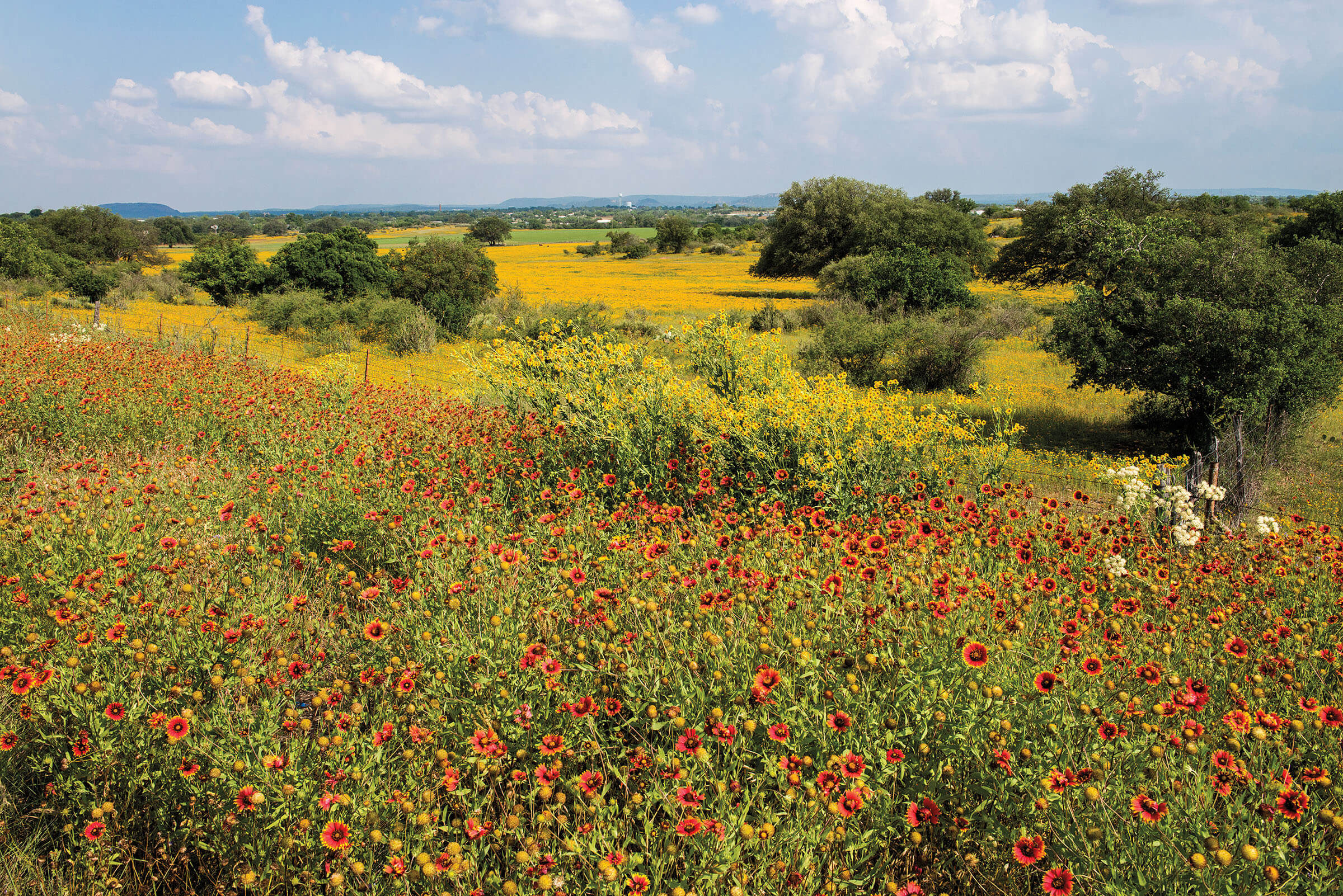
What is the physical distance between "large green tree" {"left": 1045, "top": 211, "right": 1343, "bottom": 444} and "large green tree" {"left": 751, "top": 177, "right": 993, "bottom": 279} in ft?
72.4

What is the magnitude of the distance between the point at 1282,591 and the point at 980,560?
1517 millimetres

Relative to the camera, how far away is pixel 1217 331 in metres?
10.3

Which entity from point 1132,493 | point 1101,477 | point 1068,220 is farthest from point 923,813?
point 1068,220

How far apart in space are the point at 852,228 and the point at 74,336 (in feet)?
111

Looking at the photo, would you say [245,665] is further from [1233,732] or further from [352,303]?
[352,303]

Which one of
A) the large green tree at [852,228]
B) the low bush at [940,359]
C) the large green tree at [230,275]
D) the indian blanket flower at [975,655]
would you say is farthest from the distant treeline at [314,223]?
the indian blanket flower at [975,655]

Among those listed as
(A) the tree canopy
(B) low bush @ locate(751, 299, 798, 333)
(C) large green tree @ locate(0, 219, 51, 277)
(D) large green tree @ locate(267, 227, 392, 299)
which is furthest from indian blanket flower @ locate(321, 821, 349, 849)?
(C) large green tree @ locate(0, 219, 51, 277)

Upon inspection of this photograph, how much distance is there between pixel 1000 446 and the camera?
5.52m

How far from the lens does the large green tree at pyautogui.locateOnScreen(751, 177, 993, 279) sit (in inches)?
1391

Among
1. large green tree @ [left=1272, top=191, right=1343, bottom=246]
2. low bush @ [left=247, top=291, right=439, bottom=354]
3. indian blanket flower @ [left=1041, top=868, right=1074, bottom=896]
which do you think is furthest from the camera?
large green tree @ [left=1272, top=191, right=1343, bottom=246]

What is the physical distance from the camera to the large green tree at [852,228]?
35.3 m

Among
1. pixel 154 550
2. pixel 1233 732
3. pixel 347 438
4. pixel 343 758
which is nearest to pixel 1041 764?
pixel 1233 732

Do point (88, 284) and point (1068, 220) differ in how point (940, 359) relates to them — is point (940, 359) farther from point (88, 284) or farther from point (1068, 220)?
point (88, 284)

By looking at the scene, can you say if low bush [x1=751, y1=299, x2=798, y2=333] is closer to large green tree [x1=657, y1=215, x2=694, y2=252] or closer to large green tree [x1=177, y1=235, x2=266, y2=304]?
large green tree [x1=177, y1=235, x2=266, y2=304]
